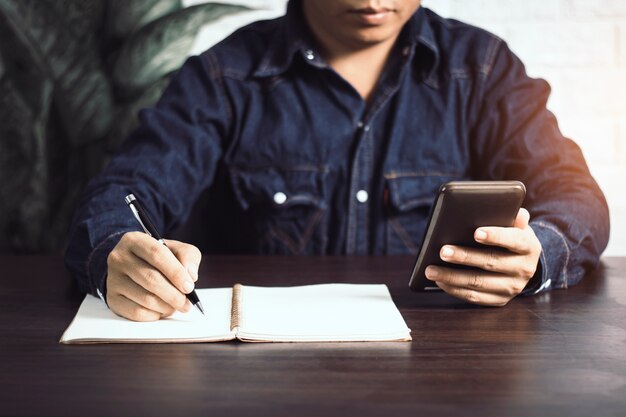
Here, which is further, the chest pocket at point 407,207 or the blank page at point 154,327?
the chest pocket at point 407,207

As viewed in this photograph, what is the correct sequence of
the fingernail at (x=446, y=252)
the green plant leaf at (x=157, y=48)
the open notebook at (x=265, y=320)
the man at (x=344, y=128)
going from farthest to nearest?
the green plant leaf at (x=157, y=48)
the man at (x=344, y=128)
the fingernail at (x=446, y=252)
the open notebook at (x=265, y=320)

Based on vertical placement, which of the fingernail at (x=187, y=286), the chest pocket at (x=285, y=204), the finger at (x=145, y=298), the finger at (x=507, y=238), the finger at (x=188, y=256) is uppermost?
the finger at (x=507, y=238)

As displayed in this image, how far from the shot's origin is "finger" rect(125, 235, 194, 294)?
2.85 ft

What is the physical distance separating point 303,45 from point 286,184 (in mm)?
253

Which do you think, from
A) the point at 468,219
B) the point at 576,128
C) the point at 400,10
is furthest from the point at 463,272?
the point at 576,128

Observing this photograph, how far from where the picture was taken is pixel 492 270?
941mm

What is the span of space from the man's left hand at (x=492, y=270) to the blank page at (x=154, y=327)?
0.84 feet

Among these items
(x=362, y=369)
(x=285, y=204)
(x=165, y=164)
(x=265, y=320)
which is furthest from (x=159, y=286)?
(x=285, y=204)

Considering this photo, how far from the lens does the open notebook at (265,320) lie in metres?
0.81

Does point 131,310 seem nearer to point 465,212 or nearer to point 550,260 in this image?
point 465,212

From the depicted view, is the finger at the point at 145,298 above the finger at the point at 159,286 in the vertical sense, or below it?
below

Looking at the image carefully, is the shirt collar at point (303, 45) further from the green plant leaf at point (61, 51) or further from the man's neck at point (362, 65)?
the green plant leaf at point (61, 51)

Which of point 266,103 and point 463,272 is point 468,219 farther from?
point 266,103

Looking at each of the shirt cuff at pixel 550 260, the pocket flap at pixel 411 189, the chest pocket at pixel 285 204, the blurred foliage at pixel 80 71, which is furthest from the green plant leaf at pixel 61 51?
the shirt cuff at pixel 550 260
